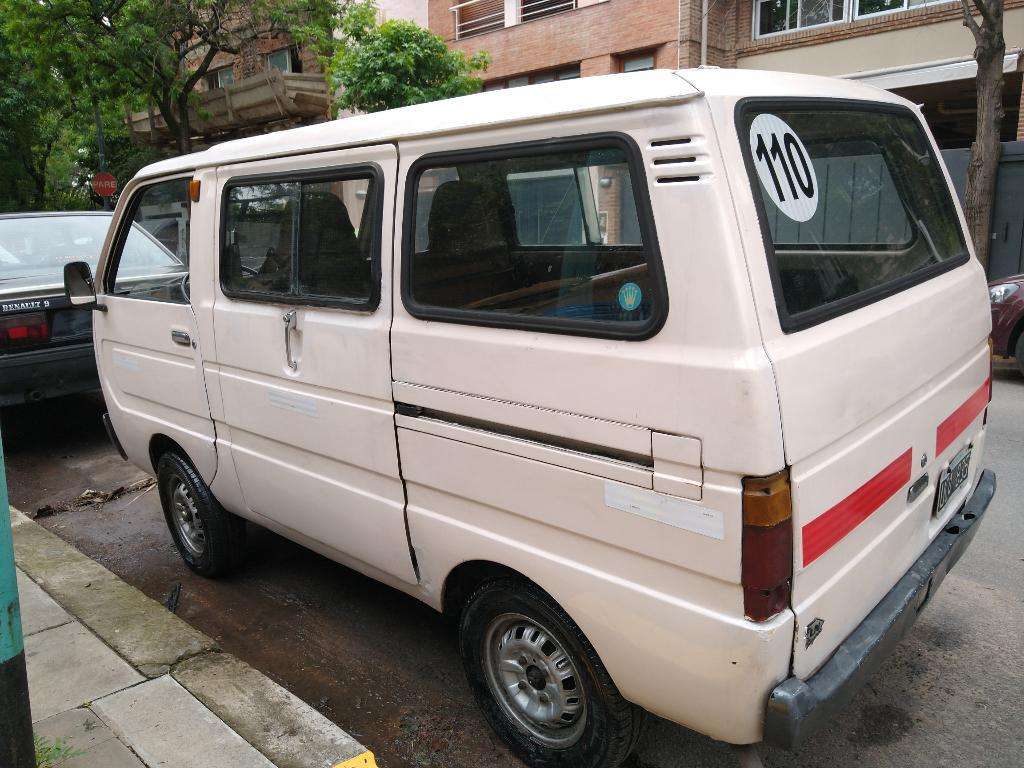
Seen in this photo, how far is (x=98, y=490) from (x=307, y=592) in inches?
108

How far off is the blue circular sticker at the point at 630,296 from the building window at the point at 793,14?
14801 mm

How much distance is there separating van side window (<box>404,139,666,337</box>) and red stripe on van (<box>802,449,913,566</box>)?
0.68 metres

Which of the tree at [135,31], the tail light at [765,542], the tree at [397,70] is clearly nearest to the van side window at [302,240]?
the tail light at [765,542]

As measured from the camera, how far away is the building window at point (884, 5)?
44.0 feet

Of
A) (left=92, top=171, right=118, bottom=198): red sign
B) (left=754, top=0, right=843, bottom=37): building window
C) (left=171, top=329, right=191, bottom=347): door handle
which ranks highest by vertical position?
(left=754, top=0, right=843, bottom=37): building window

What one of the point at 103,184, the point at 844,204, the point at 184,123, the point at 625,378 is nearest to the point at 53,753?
the point at 625,378

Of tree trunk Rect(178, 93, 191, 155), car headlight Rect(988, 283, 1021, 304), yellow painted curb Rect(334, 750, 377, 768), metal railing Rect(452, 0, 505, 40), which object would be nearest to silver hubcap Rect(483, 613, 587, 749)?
yellow painted curb Rect(334, 750, 377, 768)

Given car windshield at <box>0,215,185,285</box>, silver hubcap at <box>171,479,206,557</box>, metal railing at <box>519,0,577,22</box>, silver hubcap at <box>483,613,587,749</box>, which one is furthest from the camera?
metal railing at <box>519,0,577,22</box>

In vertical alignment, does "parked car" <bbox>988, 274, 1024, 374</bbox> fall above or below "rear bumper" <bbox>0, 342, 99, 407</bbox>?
below

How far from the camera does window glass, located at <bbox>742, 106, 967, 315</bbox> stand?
2.14 metres

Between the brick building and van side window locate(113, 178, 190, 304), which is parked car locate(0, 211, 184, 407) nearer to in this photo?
van side window locate(113, 178, 190, 304)

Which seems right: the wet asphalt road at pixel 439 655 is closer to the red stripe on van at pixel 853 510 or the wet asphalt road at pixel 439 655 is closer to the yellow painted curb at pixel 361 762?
the yellow painted curb at pixel 361 762

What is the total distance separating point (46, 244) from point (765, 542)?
24.0 feet

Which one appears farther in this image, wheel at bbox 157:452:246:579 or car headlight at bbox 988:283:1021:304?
car headlight at bbox 988:283:1021:304
